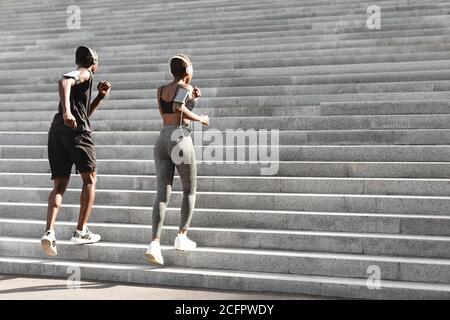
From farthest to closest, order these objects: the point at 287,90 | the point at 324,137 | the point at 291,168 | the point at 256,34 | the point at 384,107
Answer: the point at 256,34 < the point at 287,90 < the point at 384,107 < the point at 324,137 < the point at 291,168

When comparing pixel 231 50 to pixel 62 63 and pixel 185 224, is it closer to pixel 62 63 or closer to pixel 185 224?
pixel 62 63

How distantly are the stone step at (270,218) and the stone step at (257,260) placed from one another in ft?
1.36

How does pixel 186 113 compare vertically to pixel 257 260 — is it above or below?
above

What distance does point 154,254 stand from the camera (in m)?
5.31

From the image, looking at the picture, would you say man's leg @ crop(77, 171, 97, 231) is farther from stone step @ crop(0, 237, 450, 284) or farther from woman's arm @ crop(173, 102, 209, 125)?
woman's arm @ crop(173, 102, 209, 125)

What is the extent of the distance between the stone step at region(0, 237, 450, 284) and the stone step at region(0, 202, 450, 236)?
41 cm

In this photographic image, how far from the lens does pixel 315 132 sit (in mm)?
7211

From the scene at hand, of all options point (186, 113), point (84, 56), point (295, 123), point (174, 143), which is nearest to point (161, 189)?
point (174, 143)

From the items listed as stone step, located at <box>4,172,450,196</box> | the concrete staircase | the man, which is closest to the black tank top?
the man

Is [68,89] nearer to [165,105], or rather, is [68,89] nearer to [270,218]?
[165,105]

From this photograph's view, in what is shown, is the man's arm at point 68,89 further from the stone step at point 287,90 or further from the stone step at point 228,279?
the stone step at point 287,90

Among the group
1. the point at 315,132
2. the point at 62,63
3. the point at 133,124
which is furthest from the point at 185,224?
the point at 62,63

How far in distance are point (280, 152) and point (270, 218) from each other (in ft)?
4.19
